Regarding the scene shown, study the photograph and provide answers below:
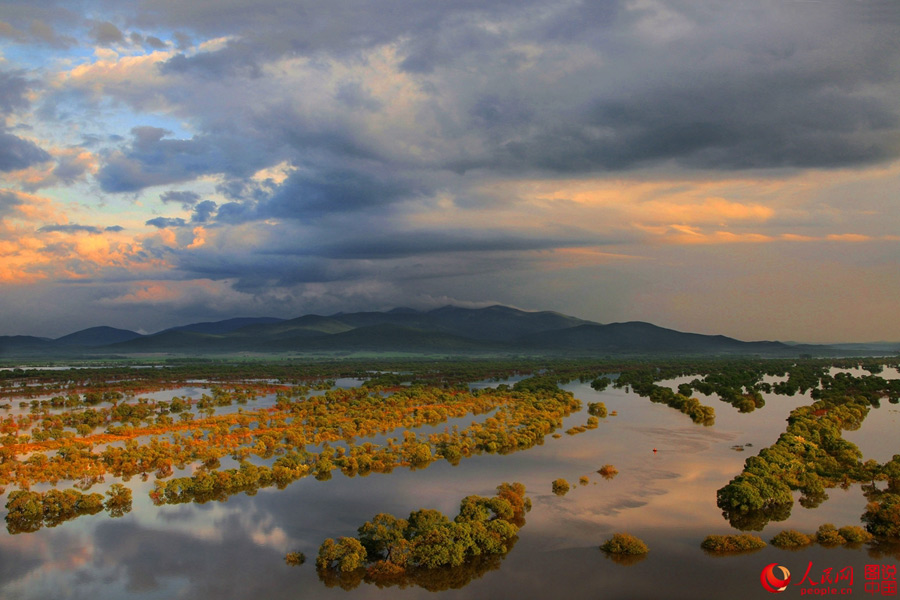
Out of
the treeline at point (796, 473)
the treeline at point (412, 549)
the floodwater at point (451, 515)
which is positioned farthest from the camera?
the treeline at point (796, 473)

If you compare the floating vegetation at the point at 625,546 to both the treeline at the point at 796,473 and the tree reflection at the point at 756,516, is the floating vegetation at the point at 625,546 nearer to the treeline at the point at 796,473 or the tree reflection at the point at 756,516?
the tree reflection at the point at 756,516

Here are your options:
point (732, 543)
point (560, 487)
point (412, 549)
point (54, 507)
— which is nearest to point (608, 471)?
point (560, 487)

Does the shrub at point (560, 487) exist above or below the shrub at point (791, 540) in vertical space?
above

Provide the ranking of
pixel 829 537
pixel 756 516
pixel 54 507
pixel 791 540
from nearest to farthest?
1. pixel 829 537
2. pixel 791 540
3. pixel 756 516
4. pixel 54 507

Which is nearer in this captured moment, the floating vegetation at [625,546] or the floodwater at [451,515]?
the floodwater at [451,515]

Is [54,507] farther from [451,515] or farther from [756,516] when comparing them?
[756,516]

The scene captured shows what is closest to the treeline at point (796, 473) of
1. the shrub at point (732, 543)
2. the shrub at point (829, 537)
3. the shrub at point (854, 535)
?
the shrub at point (854, 535)

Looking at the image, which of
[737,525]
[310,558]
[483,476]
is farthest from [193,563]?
[737,525]
